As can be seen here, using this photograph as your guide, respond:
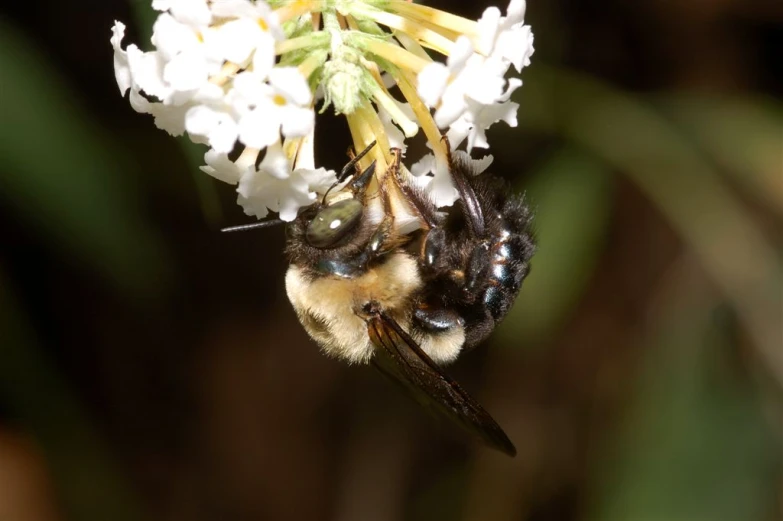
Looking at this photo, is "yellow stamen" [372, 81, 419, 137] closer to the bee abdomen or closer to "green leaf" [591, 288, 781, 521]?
the bee abdomen

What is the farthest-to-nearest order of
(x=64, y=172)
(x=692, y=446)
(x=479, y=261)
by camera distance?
(x=692, y=446)
(x=64, y=172)
(x=479, y=261)

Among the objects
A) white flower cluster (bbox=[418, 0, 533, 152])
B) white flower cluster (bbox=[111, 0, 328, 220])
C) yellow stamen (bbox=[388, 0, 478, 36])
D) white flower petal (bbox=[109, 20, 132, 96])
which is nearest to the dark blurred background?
white flower petal (bbox=[109, 20, 132, 96])

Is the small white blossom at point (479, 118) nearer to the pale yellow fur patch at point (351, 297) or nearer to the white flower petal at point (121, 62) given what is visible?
the pale yellow fur patch at point (351, 297)

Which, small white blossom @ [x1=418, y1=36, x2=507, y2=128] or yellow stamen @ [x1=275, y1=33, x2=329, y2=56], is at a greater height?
small white blossom @ [x1=418, y1=36, x2=507, y2=128]

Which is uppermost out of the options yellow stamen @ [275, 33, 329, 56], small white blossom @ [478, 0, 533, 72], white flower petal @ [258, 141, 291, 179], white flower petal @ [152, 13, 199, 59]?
small white blossom @ [478, 0, 533, 72]

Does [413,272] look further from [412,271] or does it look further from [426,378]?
[426,378]

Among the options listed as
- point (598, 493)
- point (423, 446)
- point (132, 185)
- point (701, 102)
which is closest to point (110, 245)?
point (132, 185)

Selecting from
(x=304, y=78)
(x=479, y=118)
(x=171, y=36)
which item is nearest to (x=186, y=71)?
(x=171, y=36)
